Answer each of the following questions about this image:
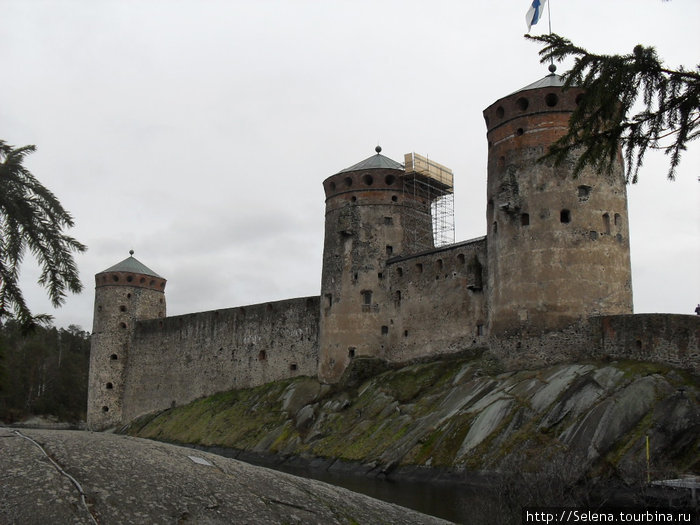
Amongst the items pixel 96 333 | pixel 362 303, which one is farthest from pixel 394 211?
pixel 96 333

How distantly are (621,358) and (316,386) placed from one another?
707 inches

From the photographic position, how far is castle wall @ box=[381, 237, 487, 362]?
35.4 meters

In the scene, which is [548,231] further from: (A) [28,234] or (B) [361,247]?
(A) [28,234]

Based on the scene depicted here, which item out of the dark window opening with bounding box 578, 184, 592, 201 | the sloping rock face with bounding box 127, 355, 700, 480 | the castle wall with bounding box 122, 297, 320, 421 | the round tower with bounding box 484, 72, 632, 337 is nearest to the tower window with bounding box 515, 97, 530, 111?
the round tower with bounding box 484, 72, 632, 337

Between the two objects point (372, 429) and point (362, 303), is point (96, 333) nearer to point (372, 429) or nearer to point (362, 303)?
point (362, 303)

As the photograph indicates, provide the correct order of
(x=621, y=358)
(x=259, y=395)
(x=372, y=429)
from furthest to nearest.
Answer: (x=259, y=395)
(x=372, y=429)
(x=621, y=358)

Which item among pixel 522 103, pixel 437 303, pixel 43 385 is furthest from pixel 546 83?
pixel 43 385

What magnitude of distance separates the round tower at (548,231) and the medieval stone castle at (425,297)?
0.05 meters

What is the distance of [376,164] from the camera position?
140 feet

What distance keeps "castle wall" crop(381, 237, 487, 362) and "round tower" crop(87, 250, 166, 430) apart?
24.8 m

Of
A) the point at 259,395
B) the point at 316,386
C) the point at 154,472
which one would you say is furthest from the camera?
the point at 259,395

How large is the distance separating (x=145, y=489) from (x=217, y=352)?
4453 centimetres

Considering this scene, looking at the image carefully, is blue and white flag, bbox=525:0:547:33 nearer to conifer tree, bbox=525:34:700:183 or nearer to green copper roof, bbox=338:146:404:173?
green copper roof, bbox=338:146:404:173

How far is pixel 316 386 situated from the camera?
4144 cm
